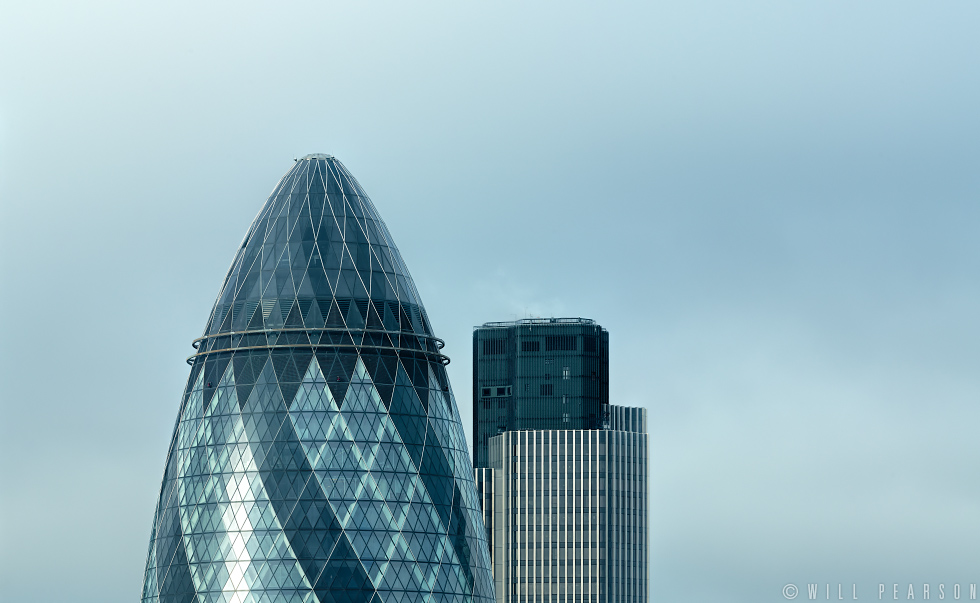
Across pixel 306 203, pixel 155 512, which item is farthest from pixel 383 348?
pixel 155 512

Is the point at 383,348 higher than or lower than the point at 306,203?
lower

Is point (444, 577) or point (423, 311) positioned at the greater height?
point (423, 311)

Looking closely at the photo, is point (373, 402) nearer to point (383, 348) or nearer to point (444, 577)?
point (383, 348)

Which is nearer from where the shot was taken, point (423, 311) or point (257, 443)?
point (257, 443)

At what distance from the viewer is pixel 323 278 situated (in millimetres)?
151125

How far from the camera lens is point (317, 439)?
146125mm

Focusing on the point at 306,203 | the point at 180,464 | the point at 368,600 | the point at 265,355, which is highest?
the point at 306,203

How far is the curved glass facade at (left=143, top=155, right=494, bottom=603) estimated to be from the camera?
471 ft

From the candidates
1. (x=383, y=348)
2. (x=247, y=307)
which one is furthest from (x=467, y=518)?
(x=247, y=307)

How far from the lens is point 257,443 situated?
14662 cm

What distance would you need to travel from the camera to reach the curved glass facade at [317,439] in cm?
14362

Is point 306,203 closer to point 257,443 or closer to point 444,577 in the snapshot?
point 257,443

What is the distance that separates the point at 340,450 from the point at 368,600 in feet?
42.9

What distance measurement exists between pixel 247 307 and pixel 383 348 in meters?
12.8
